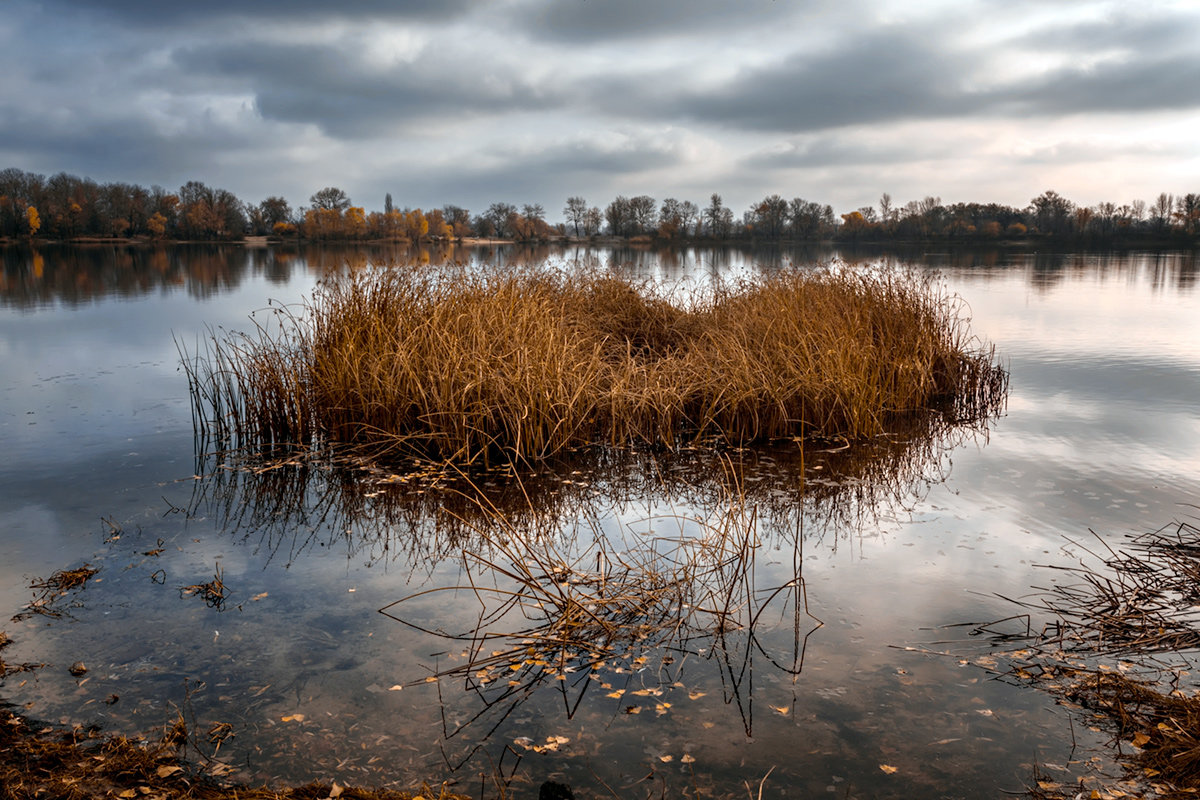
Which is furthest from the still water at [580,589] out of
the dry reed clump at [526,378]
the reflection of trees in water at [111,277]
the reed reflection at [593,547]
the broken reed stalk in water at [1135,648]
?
the reflection of trees in water at [111,277]

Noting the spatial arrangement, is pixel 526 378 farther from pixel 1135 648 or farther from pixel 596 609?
pixel 1135 648

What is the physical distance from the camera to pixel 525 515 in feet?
21.0

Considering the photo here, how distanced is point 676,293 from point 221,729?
12.8 metres

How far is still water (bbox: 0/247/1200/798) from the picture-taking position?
3.38 meters

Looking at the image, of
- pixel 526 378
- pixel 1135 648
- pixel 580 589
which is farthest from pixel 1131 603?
pixel 526 378

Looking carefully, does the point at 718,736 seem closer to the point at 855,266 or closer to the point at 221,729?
the point at 221,729

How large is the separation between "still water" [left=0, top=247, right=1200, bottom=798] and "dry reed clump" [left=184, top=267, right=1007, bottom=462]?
0.57m

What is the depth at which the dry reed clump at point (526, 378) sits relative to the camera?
7797mm

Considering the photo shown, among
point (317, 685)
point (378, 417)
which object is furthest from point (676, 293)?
point (317, 685)

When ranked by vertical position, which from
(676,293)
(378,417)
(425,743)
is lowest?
(425,743)

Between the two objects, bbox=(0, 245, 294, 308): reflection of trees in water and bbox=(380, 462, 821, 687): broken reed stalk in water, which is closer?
bbox=(380, 462, 821, 687): broken reed stalk in water

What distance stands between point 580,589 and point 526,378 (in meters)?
3.06

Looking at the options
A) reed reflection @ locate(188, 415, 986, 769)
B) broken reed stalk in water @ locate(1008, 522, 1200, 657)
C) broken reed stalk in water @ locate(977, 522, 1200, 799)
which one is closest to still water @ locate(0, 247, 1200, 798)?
reed reflection @ locate(188, 415, 986, 769)

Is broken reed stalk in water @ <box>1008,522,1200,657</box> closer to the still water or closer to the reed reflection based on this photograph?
the still water
